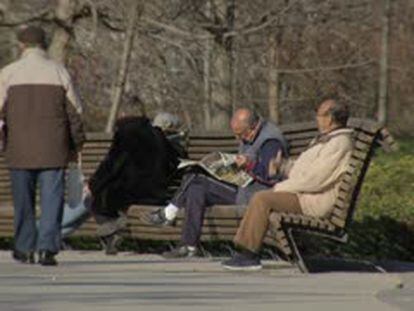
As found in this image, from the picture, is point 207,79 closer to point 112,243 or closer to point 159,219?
point 112,243

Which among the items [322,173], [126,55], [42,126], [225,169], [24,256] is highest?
[126,55]

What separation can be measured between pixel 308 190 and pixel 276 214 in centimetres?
28

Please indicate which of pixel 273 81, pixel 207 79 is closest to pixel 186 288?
pixel 207 79

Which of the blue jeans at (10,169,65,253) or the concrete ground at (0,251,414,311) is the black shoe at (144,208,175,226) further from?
the blue jeans at (10,169,65,253)

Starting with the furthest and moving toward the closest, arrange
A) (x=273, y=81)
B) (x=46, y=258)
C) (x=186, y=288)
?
(x=273, y=81), (x=46, y=258), (x=186, y=288)

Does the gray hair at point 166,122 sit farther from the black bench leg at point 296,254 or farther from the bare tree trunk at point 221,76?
the bare tree trunk at point 221,76

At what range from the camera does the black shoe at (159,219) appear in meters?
12.5

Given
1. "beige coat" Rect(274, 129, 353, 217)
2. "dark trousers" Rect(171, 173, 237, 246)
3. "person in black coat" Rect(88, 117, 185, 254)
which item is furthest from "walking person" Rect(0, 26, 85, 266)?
"beige coat" Rect(274, 129, 353, 217)

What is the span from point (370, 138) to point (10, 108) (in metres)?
2.42

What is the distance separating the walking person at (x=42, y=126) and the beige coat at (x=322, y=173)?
4.98 ft

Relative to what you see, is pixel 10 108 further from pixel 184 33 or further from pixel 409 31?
pixel 409 31

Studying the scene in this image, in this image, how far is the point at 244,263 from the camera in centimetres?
1128

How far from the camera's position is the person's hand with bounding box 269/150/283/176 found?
1212cm

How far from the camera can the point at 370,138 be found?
11430 mm
